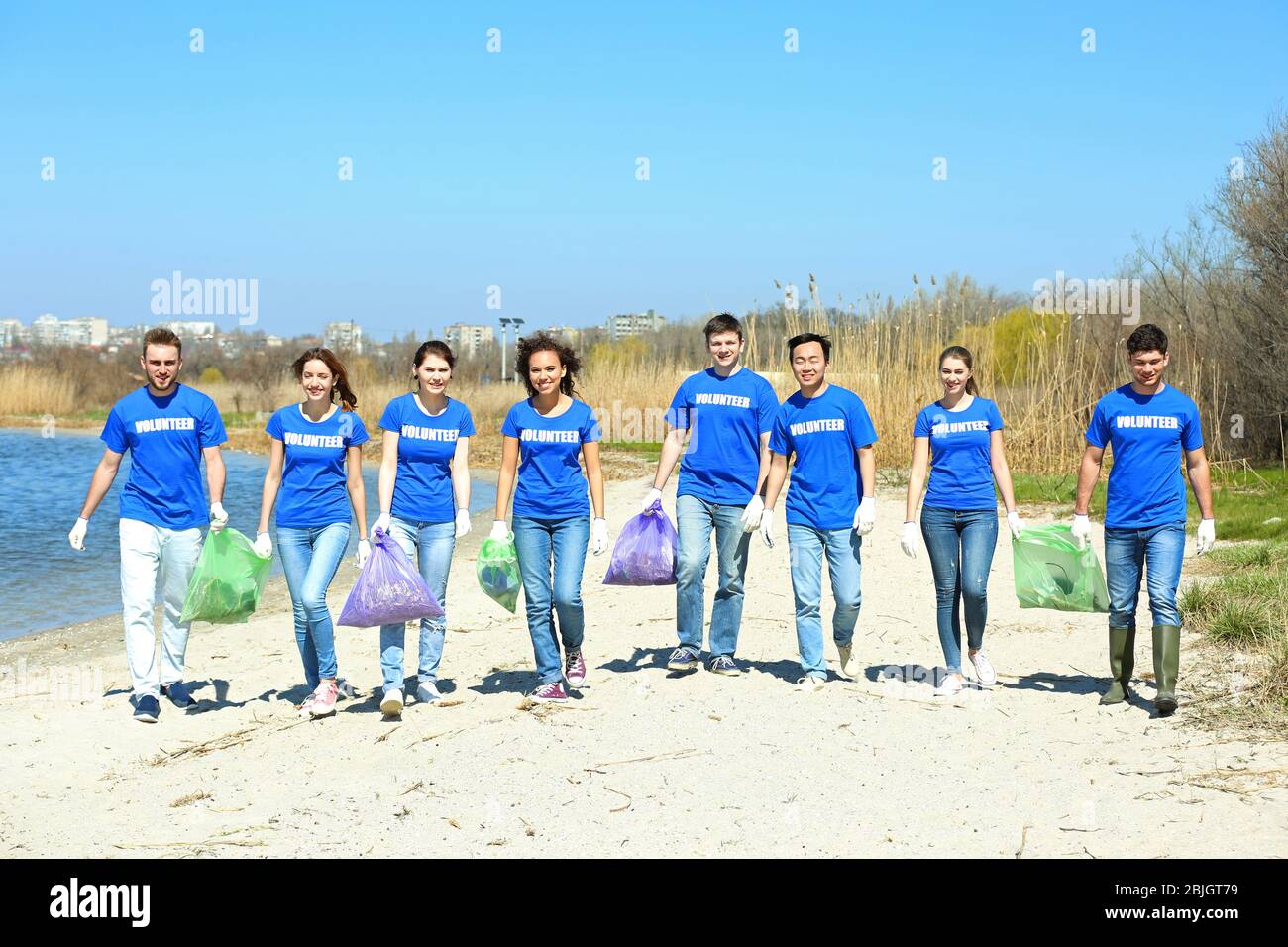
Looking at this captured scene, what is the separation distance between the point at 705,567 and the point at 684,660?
541 mm

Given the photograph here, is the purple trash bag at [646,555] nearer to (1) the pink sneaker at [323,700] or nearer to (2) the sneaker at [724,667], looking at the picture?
(2) the sneaker at [724,667]

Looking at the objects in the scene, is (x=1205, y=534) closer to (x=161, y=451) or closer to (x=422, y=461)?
(x=422, y=461)

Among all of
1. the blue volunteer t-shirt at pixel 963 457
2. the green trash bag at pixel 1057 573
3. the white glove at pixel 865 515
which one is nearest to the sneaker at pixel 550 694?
the white glove at pixel 865 515

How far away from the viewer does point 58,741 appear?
6.28 m

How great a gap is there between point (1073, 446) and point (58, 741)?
42.5 feet

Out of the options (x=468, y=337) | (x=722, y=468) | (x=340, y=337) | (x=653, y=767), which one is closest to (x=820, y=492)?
(x=722, y=468)

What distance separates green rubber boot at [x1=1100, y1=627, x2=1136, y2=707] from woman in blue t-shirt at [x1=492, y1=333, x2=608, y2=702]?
262 cm

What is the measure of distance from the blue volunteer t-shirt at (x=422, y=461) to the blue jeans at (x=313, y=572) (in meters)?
0.36

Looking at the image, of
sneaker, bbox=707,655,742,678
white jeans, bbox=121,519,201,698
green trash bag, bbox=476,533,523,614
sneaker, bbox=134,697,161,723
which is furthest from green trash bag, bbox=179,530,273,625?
sneaker, bbox=707,655,742,678

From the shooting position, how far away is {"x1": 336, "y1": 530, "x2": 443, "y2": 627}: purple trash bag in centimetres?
603

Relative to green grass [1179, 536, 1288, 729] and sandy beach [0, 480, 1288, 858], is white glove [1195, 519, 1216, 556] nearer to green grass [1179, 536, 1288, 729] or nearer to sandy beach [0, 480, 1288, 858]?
green grass [1179, 536, 1288, 729]

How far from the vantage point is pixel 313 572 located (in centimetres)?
628

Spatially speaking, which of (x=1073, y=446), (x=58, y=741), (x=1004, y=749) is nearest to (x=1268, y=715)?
(x=1004, y=749)

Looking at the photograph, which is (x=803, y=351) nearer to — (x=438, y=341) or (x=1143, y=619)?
(x=438, y=341)
